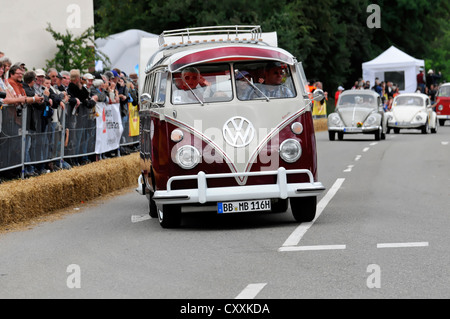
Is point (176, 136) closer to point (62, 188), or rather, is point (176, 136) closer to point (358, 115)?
point (62, 188)

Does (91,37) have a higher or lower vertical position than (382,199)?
higher

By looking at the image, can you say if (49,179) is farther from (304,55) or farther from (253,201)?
(304,55)

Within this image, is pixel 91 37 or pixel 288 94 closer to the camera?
pixel 288 94

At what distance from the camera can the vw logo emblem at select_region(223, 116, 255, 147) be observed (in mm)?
12773

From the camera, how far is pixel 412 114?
4181cm

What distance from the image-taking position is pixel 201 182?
12.6 meters

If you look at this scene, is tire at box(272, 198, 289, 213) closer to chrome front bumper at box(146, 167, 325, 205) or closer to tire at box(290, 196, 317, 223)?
tire at box(290, 196, 317, 223)

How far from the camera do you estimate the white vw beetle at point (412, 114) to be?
4181cm

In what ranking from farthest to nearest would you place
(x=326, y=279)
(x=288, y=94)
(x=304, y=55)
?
(x=304, y=55) → (x=288, y=94) → (x=326, y=279)

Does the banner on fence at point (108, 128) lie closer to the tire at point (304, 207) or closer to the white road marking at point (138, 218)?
the white road marking at point (138, 218)

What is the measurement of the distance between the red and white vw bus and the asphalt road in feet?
1.42

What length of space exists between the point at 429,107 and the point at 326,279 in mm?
34299

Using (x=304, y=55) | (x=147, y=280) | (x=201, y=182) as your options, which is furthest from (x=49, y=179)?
(x=304, y=55)

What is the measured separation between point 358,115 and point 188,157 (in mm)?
24081
